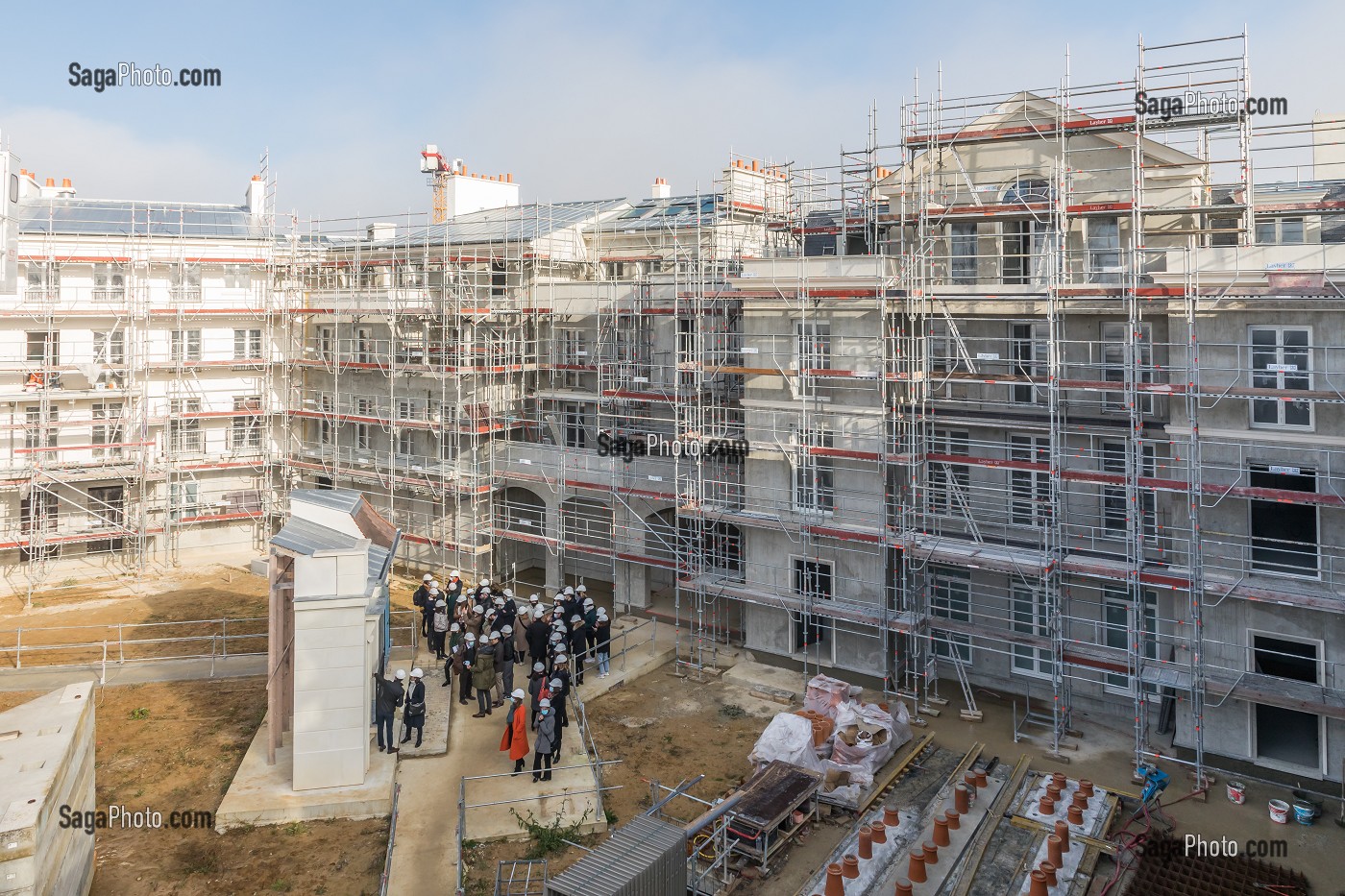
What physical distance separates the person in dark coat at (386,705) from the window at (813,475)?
9.75 meters

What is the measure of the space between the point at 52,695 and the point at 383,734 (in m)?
5.42

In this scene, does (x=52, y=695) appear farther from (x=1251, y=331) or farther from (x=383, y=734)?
(x=1251, y=331)

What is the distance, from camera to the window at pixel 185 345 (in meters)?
31.9

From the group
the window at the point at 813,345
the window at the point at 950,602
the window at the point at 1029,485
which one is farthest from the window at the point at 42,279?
the window at the point at 1029,485

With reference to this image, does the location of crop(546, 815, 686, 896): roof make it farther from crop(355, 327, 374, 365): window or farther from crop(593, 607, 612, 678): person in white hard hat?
crop(355, 327, 374, 365): window

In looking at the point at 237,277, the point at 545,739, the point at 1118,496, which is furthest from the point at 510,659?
the point at 237,277

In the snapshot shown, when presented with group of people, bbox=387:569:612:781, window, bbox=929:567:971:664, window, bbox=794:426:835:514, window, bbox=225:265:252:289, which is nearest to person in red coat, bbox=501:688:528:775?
group of people, bbox=387:569:612:781

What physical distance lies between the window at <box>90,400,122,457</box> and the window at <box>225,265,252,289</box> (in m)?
5.56

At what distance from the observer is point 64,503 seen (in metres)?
30.1

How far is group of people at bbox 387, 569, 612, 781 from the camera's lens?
16.6 meters

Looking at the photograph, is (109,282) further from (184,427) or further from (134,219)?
(184,427)

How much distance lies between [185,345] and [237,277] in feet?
9.95

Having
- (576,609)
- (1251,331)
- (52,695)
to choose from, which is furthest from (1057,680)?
(52,695)

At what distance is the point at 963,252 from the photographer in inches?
834
